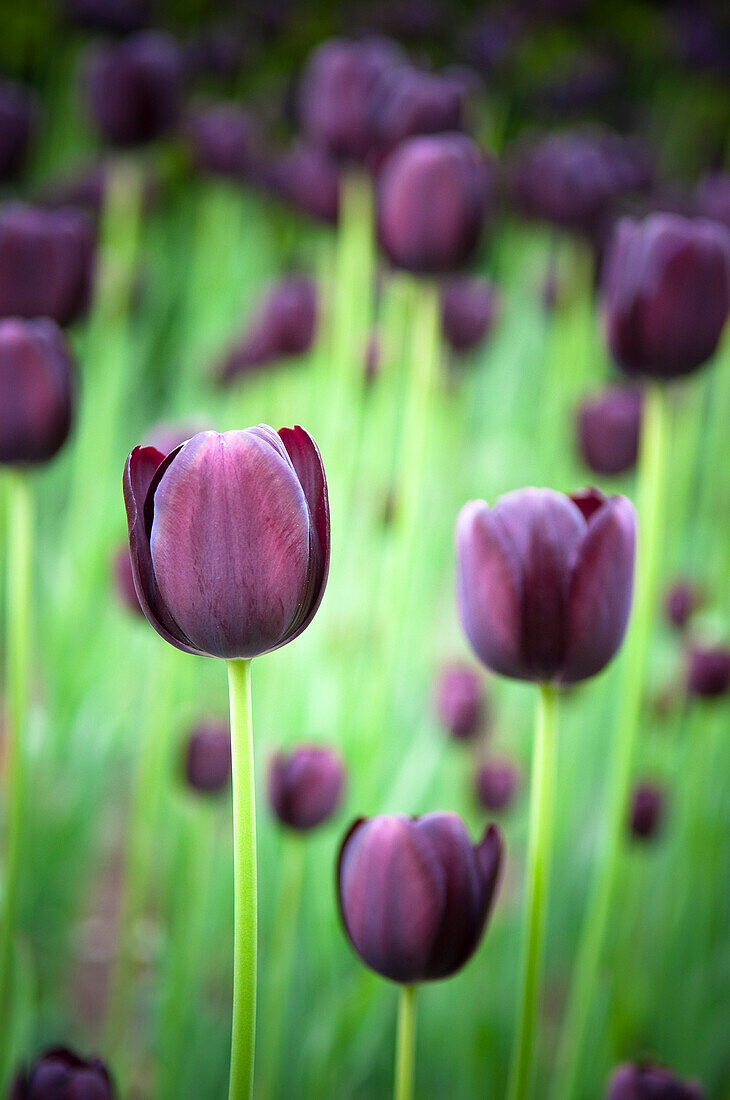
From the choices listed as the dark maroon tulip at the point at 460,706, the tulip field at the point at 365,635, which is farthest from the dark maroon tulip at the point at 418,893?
the dark maroon tulip at the point at 460,706

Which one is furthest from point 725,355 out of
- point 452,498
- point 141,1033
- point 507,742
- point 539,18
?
point 539,18

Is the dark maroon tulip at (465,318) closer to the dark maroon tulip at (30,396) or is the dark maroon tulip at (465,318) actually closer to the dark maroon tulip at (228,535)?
the dark maroon tulip at (30,396)

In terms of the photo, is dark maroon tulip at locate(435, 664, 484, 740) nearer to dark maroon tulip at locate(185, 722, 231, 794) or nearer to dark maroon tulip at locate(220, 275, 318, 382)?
dark maroon tulip at locate(185, 722, 231, 794)

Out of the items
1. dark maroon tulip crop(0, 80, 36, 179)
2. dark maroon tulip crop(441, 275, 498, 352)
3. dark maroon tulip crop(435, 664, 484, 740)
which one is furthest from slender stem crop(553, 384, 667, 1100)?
dark maroon tulip crop(0, 80, 36, 179)

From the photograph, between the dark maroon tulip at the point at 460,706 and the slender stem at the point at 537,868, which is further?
the dark maroon tulip at the point at 460,706

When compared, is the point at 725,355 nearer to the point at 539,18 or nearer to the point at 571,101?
the point at 571,101
